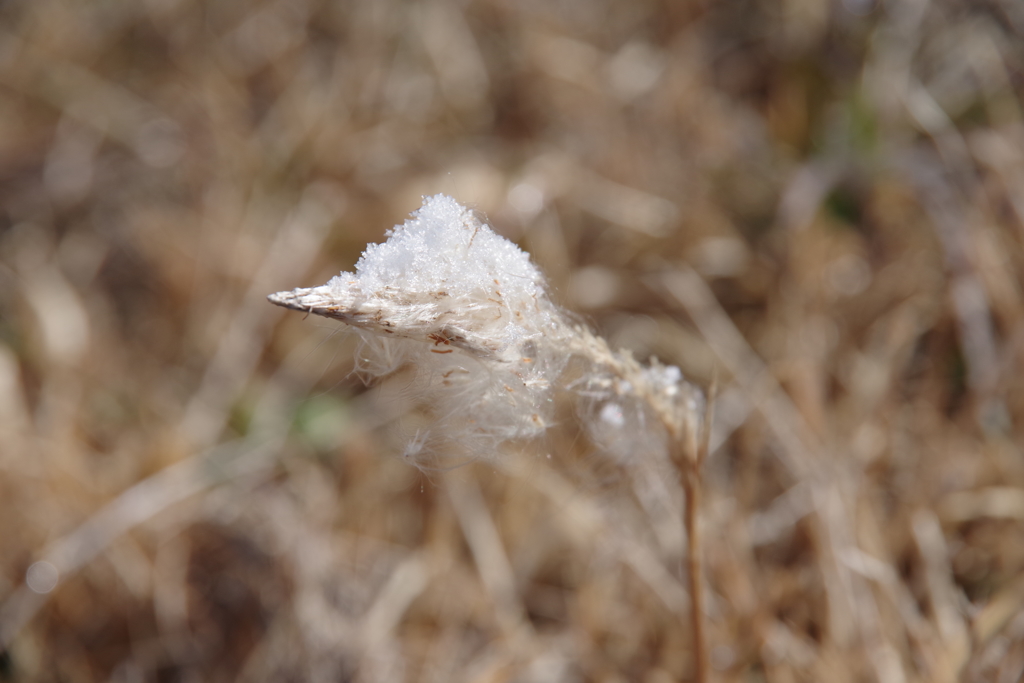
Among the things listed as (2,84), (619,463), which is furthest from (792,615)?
(2,84)

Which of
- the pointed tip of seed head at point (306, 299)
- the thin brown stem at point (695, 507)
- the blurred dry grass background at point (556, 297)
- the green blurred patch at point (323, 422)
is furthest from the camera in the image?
the green blurred patch at point (323, 422)

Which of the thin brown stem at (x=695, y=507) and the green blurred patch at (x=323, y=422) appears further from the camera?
the green blurred patch at (x=323, y=422)

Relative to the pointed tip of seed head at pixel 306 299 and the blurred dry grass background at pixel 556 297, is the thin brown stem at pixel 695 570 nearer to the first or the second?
the blurred dry grass background at pixel 556 297

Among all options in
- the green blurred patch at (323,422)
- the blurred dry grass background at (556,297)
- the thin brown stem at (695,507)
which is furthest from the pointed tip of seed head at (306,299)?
the green blurred patch at (323,422)

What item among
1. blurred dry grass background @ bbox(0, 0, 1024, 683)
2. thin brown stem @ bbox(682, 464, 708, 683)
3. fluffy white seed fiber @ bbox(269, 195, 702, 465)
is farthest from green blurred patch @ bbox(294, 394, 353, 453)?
thin brown stem @ bbox(682, 464, 708, 683)

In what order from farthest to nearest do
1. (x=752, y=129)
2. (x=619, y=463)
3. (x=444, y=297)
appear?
(x=752, y=129), (x=619, y=463), (x=444, y=297)

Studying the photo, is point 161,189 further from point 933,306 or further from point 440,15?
point 933,306

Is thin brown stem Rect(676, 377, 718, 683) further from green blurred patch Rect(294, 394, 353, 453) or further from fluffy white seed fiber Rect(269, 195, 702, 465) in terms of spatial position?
green blurred patch Rect(294, 394, 353, 453)

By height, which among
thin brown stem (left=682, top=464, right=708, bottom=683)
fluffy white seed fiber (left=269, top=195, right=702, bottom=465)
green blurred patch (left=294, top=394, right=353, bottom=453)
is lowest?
thin brown stem (left=682, top=464, right=708, bottom=683)
